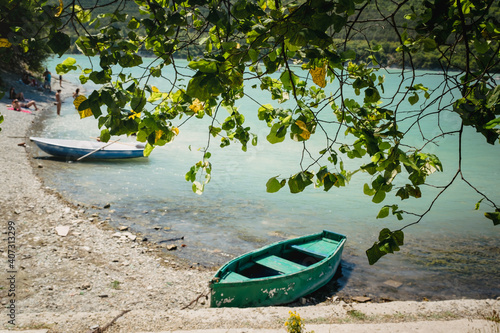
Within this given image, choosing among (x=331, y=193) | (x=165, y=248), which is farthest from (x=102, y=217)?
(x=331, y=193)

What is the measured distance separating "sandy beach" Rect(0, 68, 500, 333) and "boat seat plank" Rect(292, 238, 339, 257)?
3.99 ft

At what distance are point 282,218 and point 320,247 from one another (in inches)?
171

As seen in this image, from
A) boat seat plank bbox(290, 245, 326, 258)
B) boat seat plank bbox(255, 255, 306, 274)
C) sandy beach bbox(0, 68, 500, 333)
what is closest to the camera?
sandy beach bbox(0, 68, 500, 333)

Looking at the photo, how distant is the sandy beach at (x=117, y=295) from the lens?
6160 mm

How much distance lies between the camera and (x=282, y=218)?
48.2 feet

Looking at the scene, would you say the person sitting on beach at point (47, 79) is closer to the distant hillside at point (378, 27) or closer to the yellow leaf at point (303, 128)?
the distant hillside at point (378, 27)

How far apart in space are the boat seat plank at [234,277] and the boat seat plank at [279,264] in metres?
0.85

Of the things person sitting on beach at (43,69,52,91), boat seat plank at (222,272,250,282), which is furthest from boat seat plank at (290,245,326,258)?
person sitting on beach at (43,69,52,91)

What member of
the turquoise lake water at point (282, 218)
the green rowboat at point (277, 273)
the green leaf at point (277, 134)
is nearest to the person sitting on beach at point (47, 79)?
the turquoise lake water at point (282, 218)

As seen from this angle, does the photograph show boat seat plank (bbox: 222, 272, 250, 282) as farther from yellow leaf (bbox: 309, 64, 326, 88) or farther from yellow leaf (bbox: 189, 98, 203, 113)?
yellow leaf (bbox: 309, 64, 326, 88)

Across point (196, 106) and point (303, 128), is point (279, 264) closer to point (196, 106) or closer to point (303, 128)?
point (196, 106)

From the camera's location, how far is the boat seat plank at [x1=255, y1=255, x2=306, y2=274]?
28.5 feet

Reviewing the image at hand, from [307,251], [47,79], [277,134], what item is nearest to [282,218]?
[307,251]

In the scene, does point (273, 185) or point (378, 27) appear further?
point (378, 27)
